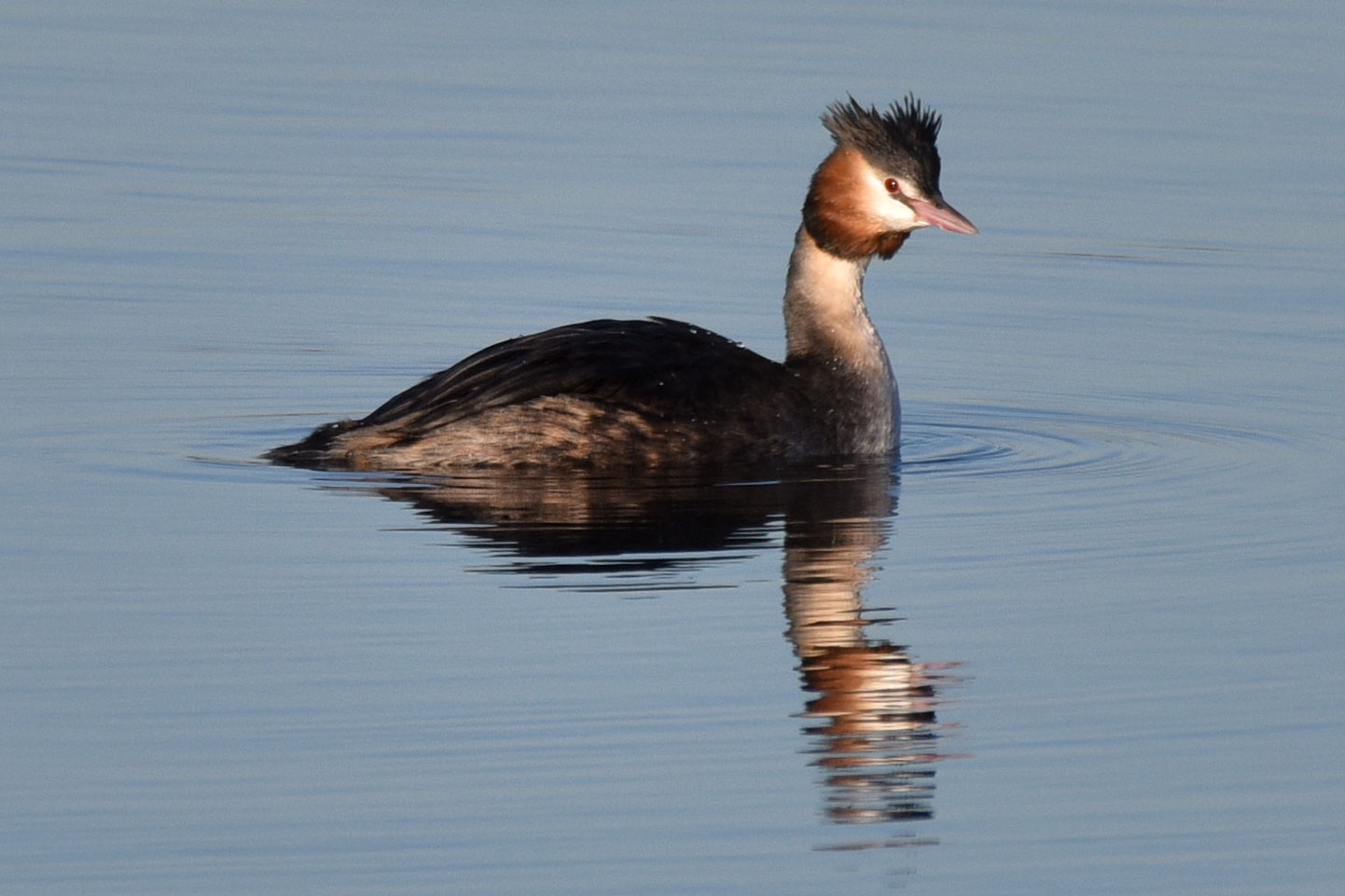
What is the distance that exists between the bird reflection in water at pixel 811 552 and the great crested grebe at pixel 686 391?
0.70 feet

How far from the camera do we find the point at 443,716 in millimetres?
8305

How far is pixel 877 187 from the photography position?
13.2 metres

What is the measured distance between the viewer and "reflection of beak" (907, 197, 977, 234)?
42.9ft

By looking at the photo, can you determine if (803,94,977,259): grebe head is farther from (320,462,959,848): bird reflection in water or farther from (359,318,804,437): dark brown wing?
(320,462,959,848): bird reflection in water

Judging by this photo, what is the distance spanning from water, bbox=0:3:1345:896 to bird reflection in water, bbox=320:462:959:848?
3 cm

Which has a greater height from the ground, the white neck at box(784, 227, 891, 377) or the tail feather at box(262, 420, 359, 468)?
the white neck at box(784, 227, 891, 377)

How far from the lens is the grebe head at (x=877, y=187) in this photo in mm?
13148

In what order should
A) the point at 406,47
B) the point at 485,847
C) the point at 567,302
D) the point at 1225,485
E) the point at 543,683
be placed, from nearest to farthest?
1. the point at 485,847
2. the point at 543,683
3. the point at 1225,485
4. the point at 567,302
5. the point at 406,47

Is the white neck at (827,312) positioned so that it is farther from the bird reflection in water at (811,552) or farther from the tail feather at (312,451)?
the tail feather at (312,451)

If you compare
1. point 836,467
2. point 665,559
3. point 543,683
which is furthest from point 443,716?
point 836,467

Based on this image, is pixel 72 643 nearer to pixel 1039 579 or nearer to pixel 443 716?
pixel 443 716

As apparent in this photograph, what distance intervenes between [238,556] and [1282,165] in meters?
10.8

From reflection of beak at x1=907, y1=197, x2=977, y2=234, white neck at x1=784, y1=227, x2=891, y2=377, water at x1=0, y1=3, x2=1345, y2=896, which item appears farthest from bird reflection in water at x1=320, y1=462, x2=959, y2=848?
reflection of beak at x1=907, y1=197, x2=977, y2=234

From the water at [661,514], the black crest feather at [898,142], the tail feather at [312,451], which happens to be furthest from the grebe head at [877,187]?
the tail feather at [312,451]
